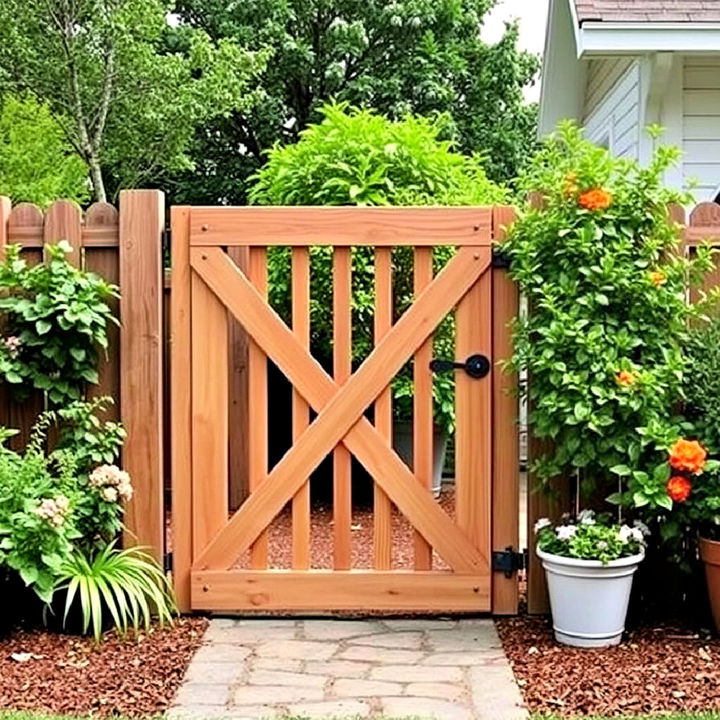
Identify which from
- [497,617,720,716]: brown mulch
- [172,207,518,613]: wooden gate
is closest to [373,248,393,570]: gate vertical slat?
[172,207,518,613]: wooden gate

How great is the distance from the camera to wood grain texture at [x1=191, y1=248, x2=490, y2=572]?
3.92m

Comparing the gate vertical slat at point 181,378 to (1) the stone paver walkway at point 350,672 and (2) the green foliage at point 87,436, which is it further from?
(1) the stone paver walkway at point 350,672

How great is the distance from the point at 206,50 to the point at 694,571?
1169 centimetres

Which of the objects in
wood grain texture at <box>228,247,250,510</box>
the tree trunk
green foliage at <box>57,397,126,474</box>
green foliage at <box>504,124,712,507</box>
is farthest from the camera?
the tree trunk

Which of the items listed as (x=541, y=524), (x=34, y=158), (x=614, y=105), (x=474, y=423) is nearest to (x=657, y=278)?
(x=474, y=423)

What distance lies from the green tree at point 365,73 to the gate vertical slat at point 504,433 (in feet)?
43.8

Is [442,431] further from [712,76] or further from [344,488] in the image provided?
[712,76]

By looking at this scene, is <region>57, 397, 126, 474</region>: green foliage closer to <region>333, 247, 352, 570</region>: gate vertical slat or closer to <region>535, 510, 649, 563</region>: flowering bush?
<region>333, 247, 352, 570</region>: gate vertical slat

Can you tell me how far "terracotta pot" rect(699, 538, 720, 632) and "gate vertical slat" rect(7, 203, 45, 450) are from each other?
2.51 m

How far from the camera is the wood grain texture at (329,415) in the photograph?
392 cm

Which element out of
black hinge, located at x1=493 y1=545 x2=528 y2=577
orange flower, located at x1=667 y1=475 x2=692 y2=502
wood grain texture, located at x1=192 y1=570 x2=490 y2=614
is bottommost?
wood grain texture, located at x1=192 y1=570 x2=490 y2=614

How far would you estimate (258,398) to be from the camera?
12.9ft

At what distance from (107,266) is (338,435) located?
110 cm

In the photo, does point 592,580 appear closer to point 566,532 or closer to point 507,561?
point 566,532
